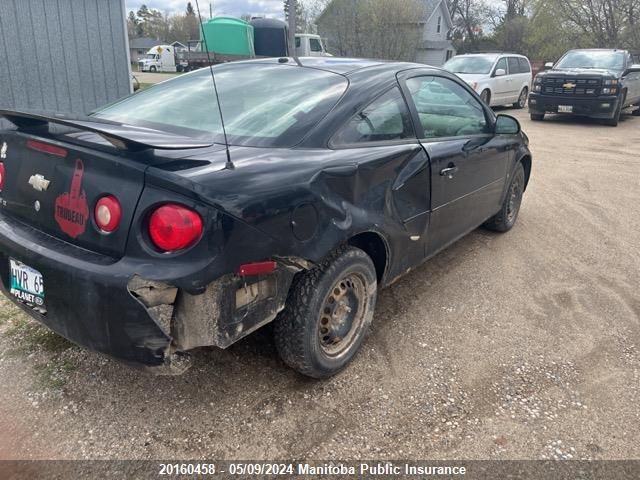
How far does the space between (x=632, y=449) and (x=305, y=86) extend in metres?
2.45

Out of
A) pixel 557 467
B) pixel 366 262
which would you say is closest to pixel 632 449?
pixel 557 467

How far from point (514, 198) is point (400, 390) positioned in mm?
3062

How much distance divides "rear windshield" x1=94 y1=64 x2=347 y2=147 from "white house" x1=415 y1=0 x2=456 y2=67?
3722 centimetres

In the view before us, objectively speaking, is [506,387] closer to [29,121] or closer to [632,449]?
[632,449]

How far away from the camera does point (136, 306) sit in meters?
1.97

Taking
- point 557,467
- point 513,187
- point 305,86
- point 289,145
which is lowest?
point 557,467

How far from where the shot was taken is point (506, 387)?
2734 mm

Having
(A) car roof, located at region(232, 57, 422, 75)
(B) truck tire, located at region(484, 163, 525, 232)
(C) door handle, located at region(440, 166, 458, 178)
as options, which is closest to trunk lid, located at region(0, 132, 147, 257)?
(A) car roof, located at region(232, 57, 422, 75)

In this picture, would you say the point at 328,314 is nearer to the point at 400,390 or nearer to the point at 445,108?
the point at 400,390

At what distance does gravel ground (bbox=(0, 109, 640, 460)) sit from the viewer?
90.6 inches

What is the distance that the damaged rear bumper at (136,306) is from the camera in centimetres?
199

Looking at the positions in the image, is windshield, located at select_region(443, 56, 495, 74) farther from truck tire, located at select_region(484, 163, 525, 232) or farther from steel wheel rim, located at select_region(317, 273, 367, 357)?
steel wheel rim, located at select_region(317, 273, 367, 357)

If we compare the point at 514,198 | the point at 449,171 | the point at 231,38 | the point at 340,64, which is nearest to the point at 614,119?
the point at 514,198

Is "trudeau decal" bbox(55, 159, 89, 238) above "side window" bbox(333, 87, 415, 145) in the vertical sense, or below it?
below
